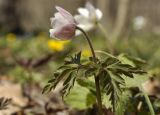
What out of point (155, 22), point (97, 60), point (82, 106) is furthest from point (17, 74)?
point (155, 22)

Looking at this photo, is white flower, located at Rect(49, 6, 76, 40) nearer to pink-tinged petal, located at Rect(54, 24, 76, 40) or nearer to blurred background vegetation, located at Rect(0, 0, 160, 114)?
pink-tinged petal, located at Rect(54, 24, 76, 40)

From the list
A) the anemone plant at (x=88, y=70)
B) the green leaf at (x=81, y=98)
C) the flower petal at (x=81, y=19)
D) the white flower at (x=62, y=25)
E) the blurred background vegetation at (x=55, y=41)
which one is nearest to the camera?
the anemone plant at (x=88, y=70)

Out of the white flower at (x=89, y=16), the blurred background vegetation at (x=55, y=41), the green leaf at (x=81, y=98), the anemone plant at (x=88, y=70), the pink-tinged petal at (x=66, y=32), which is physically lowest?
the anemone plant at (x=88, y=70)

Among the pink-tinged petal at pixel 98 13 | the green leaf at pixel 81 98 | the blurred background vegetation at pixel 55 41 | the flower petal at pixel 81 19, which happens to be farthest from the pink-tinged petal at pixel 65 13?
the blurred background vegetation at pixel 55 41

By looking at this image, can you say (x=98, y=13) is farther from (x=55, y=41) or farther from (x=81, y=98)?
(x=55, y=41)

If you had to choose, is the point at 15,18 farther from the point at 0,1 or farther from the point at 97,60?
the point at 97,60

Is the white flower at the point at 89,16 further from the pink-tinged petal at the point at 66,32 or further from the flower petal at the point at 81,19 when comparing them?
the pink-tinged petal at the point at 66,32
